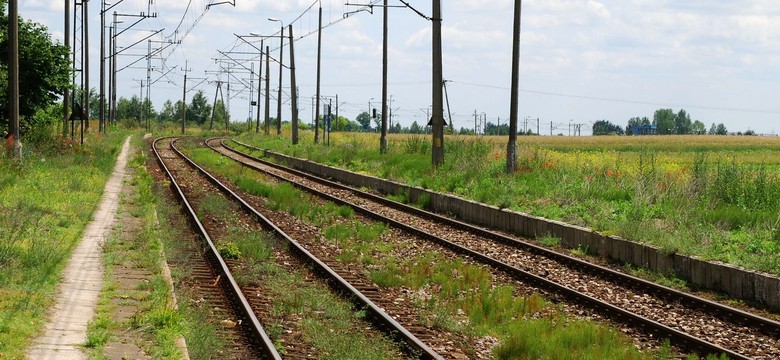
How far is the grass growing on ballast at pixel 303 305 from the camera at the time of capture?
10.6m

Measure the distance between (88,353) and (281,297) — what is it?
162 inches

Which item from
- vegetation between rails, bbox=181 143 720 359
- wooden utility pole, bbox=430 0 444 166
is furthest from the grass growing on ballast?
wooden utility pole, bbox=430 0 444 166

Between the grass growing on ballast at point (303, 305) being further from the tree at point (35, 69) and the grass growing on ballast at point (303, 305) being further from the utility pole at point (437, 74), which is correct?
the tree at point (35, 69)

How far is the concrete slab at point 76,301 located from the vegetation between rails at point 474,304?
13.1 feet

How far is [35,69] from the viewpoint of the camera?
1539 inches

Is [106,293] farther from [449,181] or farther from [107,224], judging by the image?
[449,181]

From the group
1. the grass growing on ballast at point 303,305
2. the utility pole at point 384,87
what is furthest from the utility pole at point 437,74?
the grass growing on ballast at point 303,305

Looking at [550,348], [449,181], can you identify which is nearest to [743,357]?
[550,348]

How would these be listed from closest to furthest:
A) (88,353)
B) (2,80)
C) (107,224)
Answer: (88,353) < (107,224) < (2,80)

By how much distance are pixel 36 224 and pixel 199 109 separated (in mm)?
133704

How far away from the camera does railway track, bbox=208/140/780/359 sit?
11.7 meters

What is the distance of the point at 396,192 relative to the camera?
104 feet

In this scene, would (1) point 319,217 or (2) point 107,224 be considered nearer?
(2) point 107,224

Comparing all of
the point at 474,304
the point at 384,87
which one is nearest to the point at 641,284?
the point at 474,304
